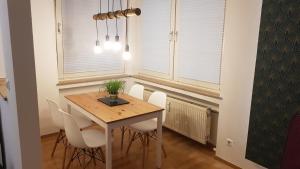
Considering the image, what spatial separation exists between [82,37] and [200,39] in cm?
185

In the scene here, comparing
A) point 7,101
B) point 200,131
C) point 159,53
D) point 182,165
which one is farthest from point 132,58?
point 7,101

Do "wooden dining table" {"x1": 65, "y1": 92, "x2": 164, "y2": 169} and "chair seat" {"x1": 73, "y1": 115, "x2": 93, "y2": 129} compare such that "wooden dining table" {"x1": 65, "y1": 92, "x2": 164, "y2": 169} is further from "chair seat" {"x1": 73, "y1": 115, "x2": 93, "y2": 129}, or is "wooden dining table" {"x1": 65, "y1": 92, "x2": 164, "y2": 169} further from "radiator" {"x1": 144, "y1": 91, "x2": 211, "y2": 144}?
"radiator" {"x1": 144, "y1": 91, "x2": 211, "y2": 144}

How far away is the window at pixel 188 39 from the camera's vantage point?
315 centimetres

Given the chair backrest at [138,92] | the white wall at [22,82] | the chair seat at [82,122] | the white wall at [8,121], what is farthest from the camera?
the chair backrest at [138,92]

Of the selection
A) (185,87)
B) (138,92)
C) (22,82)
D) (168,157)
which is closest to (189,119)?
(185,87)

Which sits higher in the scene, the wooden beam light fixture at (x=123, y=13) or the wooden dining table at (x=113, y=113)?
the wooden beam light fixture at (x=123, y=13)

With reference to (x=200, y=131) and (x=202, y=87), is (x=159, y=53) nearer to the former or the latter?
(x=202, y=87)

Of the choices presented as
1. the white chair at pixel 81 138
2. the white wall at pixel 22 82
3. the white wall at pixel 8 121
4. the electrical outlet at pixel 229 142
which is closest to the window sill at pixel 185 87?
the electrical outlet at pixel 229 142

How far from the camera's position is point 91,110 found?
2.62 meters

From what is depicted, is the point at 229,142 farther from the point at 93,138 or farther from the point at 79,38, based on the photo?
the point at 79,38

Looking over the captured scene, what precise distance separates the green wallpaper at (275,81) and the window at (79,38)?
2565 mm

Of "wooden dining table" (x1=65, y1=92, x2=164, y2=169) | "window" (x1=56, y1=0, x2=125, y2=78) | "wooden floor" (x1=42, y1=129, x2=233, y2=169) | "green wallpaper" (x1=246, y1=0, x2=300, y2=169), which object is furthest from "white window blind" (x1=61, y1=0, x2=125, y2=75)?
"green wallpaper" (x1=246, y1=0, x2=300, y2=169)

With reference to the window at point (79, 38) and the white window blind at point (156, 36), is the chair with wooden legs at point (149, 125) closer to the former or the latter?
the white window blind at point (156, 36)

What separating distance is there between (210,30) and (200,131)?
4.45 ft
